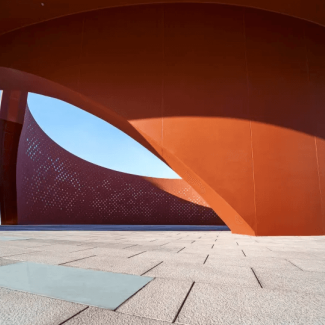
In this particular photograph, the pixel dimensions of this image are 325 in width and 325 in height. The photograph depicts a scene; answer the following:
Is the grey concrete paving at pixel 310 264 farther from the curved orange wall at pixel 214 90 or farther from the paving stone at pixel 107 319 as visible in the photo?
the curved orange wall at pixel 214 90

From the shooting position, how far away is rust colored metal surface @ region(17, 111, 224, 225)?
39.3 ft

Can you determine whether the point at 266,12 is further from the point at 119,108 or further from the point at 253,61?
the point at 119,108

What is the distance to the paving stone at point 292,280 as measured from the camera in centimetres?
116

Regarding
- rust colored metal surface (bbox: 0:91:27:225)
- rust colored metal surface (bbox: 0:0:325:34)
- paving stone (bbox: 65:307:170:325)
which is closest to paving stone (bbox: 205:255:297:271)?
paving stone (bbox: 65:307:170:325)

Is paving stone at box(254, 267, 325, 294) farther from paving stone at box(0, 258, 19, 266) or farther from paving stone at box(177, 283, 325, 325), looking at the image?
paving stone at box(0, 258, 19, 266)

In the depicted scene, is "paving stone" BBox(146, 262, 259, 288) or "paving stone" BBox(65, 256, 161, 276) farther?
"paving stone" BBox(65, 256, 161, 276)

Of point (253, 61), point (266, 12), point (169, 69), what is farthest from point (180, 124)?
point (266, 12)

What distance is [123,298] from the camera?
0.98 m

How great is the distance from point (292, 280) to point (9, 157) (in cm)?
1290

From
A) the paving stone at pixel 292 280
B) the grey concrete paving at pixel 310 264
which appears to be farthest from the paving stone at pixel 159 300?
the grey concrete paving at pixel 310 264

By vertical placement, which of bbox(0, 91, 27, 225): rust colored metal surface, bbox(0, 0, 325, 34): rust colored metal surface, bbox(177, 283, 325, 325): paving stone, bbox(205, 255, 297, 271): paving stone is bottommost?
bbox(205, 255, 297, 271): paving stone

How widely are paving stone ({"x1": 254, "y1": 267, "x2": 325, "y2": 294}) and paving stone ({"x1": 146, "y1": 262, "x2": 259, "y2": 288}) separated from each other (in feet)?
0.21

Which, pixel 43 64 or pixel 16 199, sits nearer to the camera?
pixel 43 64

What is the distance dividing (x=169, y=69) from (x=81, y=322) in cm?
528
